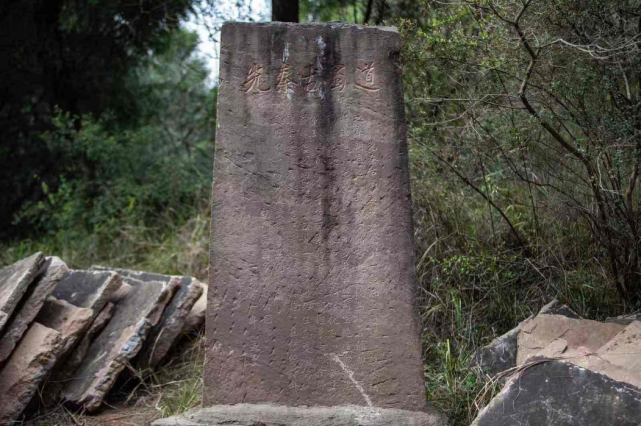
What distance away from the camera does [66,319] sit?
3.86 metres

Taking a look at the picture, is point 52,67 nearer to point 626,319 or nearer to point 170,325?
point 170,325

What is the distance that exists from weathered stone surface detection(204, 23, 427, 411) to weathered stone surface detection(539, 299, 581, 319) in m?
0.97

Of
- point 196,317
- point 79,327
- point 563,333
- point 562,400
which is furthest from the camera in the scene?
point 196,317

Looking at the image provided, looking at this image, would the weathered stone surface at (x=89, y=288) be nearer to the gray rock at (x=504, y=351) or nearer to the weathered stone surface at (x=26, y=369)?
the weathered stone surface at (x=26, y=369)

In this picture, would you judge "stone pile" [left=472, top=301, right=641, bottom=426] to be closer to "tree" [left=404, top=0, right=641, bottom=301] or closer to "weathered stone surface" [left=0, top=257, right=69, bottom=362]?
"tree" [left=404, top=0, right=641, bottom=301]

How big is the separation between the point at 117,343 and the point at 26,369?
1.81ft

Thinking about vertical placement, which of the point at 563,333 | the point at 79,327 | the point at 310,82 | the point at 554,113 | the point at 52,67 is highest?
the point at 52,67

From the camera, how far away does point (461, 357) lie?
346 cm

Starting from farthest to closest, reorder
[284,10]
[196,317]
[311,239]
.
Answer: [284,10]
[196,317]
[311,239]

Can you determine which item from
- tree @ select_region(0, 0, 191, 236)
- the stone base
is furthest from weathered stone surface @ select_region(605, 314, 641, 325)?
tree @ select_region(0, 0, 191, 236)

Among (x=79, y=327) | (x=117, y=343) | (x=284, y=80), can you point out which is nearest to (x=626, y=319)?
(x=284, y=80)

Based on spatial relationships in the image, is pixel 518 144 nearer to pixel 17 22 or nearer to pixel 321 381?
pixel 321 381

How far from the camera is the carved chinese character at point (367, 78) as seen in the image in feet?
9.50

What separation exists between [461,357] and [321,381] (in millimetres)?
1011
